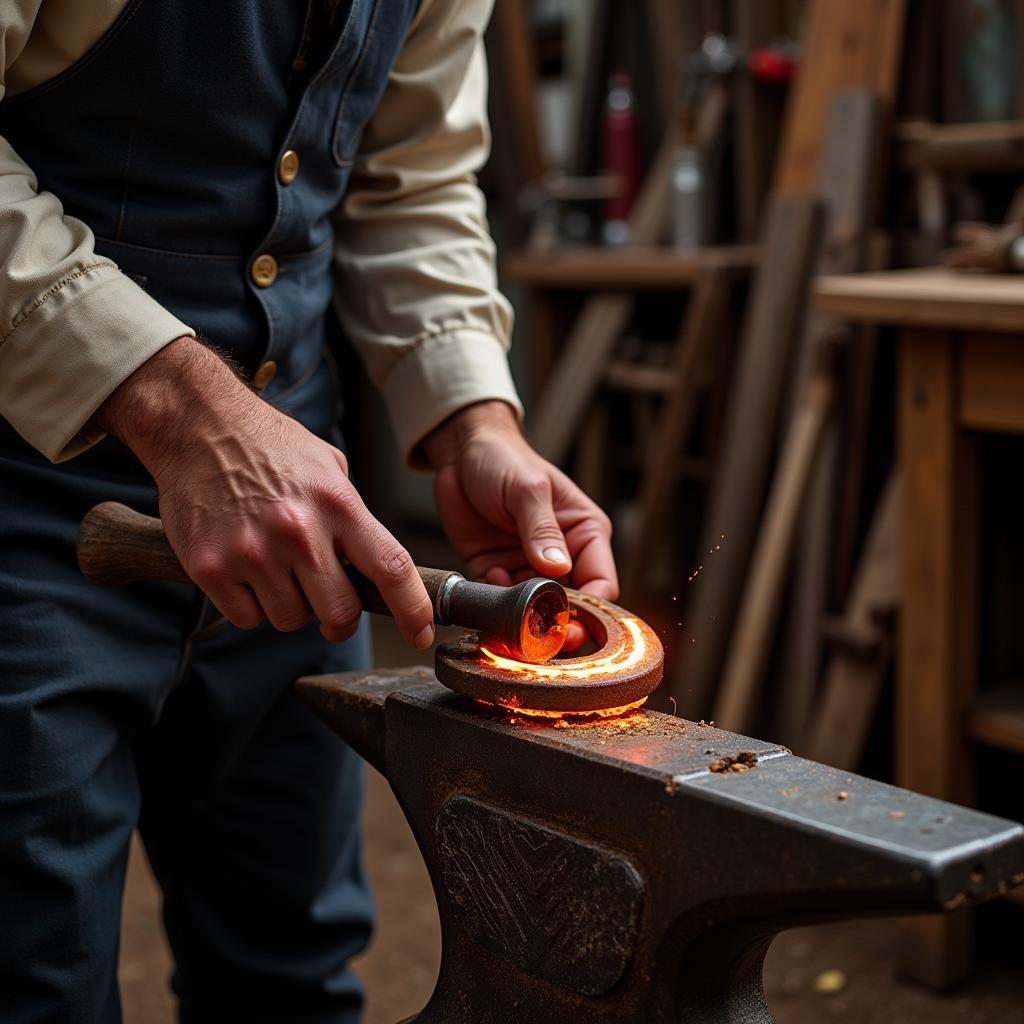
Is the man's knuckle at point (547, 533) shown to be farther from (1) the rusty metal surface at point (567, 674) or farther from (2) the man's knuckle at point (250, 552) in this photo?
(2) the man's knuckle at point (250, 552)

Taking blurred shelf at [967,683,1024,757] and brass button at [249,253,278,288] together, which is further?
blurred shelf at [967,683,1024,757]

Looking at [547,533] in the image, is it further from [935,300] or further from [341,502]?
[935,300]

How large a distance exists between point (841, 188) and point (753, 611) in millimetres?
925

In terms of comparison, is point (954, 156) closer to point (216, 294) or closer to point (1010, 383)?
point (1010, 383)

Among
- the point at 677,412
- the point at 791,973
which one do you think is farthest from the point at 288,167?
the point at 677,412

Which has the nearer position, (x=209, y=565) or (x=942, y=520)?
(x=209, y=565)

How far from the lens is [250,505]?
3.47 ft

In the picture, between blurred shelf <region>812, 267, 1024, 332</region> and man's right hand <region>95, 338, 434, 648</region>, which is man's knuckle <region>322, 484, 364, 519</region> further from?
blurred shelf <region>812, 267, 1024, 332</region>

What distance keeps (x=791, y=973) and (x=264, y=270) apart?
177cm

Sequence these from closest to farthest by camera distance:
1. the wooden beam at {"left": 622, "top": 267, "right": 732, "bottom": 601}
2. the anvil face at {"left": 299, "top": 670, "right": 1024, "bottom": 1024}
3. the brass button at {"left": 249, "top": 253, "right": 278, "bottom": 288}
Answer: the anvil face at {"left": 299, "top": 670, "right": 1024, "bottom": 1024} → the brass button at {"left": 249, "top": 253, "right": 278, "bottom": 288} → the wooden beam at {"left": 622, "top": 267, "right": 732, "bottom": 601}

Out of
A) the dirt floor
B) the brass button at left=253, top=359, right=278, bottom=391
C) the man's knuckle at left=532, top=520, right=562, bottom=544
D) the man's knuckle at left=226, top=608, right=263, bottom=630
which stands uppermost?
the brass button at left=253, top=359, right=278, bottom=391

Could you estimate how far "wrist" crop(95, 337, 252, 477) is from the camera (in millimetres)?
1090

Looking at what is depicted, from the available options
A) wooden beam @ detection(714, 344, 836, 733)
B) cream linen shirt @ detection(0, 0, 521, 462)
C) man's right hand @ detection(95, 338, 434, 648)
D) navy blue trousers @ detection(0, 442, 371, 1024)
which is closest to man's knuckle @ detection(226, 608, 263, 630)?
man's right hand @ detection(95, 338, 434, 648)

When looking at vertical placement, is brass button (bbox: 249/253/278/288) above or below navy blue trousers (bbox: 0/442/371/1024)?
above
